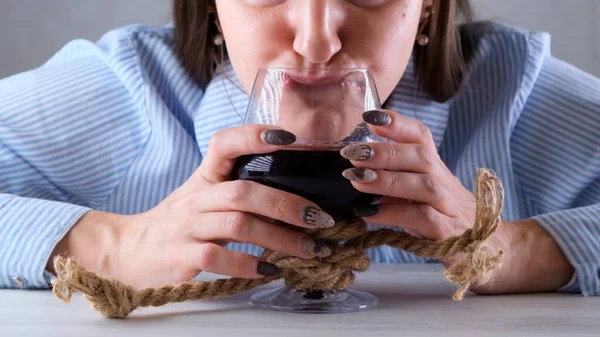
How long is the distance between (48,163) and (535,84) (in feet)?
2.75

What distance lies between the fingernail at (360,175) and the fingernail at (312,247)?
0.08 m

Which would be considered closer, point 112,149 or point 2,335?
point 2,335

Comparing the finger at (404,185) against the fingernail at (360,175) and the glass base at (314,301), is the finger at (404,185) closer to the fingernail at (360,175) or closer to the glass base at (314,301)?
the fingernail at (360,175)

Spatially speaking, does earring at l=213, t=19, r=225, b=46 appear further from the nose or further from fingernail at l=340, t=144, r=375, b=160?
fingernail at l=340, t=144, r=375, b=160

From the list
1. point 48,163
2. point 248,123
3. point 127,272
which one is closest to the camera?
point 248,123

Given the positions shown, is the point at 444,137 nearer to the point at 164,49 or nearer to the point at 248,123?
the point at 164,49

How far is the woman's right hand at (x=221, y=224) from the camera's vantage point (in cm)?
78

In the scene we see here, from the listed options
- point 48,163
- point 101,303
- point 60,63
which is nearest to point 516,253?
point 101,303

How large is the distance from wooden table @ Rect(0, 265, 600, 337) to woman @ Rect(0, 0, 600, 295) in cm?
9

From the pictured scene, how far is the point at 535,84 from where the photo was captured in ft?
4.84

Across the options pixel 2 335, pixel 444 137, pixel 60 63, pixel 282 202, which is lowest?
pixel 2 335

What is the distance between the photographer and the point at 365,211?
2.66 feet

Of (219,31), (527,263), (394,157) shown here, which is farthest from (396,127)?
(219,31)

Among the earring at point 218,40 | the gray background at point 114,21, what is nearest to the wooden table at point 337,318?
the earring at point 218,40
